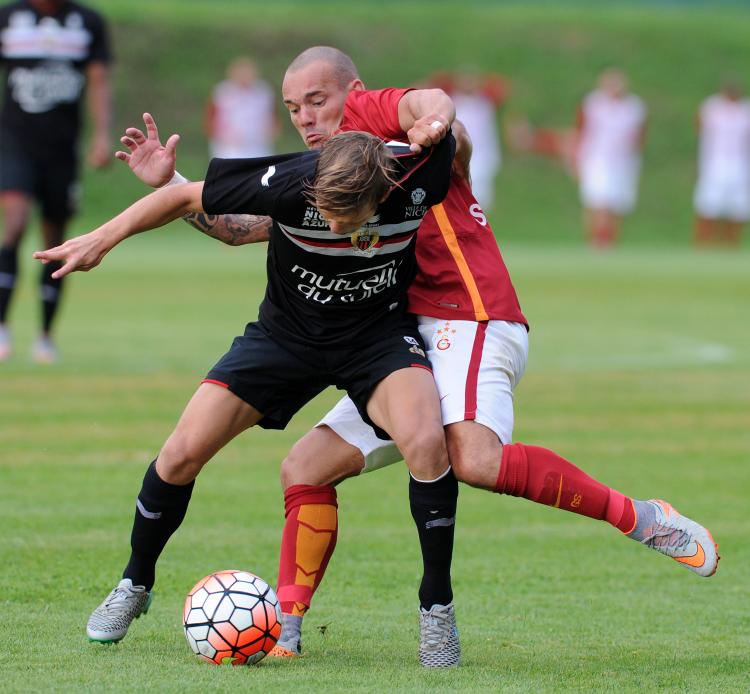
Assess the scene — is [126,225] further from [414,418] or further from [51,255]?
[414,418]

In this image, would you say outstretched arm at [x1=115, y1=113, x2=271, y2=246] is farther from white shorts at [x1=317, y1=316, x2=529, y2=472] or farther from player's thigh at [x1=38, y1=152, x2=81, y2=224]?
player's thigh at [x1=38, y1=152, x2=81, y2=224]

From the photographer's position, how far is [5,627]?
17.5 feet

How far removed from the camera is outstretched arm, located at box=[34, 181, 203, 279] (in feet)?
16.5

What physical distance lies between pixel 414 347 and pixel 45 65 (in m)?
7.41

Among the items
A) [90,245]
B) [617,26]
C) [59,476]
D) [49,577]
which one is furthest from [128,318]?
[617,26]

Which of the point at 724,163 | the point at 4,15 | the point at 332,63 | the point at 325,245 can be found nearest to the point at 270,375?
the point at 325,245

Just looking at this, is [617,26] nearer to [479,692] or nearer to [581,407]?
[581,407]

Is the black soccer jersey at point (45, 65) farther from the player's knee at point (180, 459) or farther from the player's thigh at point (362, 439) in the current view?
the player's knee at point (180, 459)

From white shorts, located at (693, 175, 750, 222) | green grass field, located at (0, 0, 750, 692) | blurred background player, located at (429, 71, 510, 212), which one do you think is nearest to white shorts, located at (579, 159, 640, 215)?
white shorts, located at (693, 175, 750, 222)

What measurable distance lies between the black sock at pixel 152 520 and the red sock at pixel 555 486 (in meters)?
1.10

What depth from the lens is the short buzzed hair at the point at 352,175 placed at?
4914mm

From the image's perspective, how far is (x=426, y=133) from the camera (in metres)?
5.17

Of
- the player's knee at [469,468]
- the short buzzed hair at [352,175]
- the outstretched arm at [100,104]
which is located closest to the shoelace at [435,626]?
the player's knee at [469,468]

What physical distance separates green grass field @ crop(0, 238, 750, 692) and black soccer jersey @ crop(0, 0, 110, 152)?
72.3 inches
